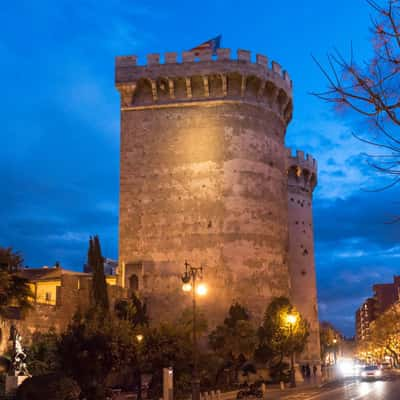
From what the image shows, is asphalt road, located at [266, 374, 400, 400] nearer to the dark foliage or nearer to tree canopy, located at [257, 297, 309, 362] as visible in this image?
tree canopy, located at [257, 297, 309, 362]

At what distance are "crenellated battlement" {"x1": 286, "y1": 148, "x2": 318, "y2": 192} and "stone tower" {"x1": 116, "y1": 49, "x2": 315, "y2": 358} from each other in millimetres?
8169

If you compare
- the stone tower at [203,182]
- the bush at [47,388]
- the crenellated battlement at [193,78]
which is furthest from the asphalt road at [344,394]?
the crenellated battlement at [193,78]

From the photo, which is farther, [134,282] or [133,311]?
[134,282]

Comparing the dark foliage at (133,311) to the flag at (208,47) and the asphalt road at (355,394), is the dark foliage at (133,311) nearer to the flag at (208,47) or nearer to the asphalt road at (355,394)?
the asphalt road at (355,394)

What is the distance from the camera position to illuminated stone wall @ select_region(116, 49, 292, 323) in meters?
36.2

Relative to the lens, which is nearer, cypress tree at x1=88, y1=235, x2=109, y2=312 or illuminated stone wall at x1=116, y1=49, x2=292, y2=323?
cypress tree at x1=88, y1=235, x2=109, y2=312

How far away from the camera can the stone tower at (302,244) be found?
4666 centimetres

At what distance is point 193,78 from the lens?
38031 millimetres

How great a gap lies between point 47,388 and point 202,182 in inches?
826

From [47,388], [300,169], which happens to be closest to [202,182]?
[300,169]

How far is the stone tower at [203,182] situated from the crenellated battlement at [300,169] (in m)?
8.17

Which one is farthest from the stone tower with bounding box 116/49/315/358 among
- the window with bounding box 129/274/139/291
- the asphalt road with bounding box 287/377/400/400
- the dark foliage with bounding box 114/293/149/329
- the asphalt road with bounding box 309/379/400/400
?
the asphalt road with bounding box 309/379/400/400

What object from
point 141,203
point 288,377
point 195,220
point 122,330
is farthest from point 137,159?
point 122,330

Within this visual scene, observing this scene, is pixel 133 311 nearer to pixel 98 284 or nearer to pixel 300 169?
pixel 98 284
